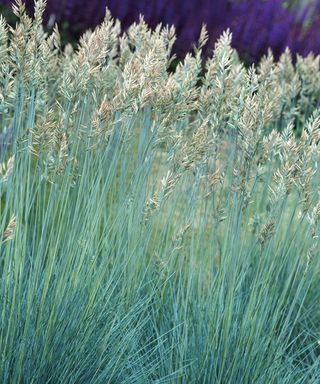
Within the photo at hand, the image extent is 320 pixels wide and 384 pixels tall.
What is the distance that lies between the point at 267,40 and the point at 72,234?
569 centimetres

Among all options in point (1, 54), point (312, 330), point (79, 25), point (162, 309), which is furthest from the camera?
point (79, 25)

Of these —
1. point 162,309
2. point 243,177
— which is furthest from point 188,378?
point 243,177

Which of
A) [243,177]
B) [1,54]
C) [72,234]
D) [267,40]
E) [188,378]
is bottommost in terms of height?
[188,378]

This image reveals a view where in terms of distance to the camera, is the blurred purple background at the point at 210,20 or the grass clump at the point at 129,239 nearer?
the grass clump at the point at 129,239

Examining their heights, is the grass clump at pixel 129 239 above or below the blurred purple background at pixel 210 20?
below

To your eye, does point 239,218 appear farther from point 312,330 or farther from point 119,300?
point 312,330

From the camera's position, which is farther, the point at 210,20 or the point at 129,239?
the point at 210,20

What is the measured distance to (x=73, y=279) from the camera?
294 cm

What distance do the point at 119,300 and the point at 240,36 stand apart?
17.8ft

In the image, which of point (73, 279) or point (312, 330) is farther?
point (312, 330)

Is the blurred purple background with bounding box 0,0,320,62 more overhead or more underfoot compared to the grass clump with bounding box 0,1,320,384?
more overhead

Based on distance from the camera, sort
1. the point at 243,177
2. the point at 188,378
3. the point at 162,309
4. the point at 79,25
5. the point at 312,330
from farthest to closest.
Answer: the point at 79,25
the point at 312,330
the point at 162,309
the point at 188,378
the point at 243,177

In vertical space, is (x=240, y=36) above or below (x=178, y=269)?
above

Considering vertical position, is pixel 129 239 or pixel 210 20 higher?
pixel 210 20
